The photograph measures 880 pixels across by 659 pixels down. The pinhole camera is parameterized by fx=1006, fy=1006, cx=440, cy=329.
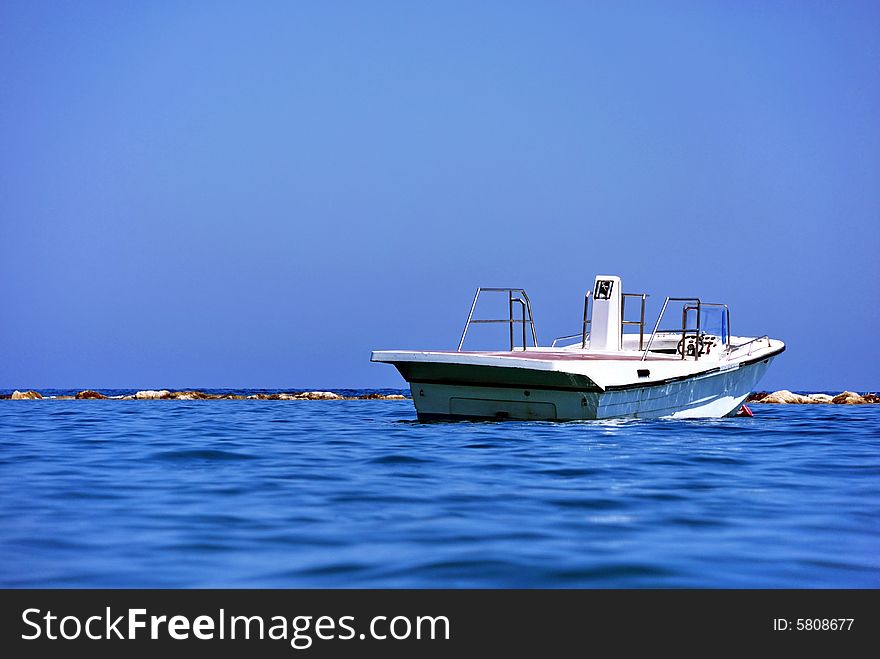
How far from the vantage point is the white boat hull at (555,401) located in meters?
16.4

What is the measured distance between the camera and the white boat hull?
53.8ft

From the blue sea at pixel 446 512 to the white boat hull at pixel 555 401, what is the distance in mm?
1621

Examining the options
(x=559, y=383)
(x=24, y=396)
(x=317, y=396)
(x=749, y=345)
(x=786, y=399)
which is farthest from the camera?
(x=317, y=396)

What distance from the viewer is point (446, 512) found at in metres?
7.79

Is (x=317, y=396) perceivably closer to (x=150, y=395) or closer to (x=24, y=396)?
(x=150, y=395)

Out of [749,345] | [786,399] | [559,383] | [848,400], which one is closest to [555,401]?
[559,383]

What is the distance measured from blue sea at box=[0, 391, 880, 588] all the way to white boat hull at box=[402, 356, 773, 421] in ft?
5.32

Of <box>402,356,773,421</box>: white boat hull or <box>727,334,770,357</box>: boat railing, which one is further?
<box>727,334,770,357</box>: boat railing

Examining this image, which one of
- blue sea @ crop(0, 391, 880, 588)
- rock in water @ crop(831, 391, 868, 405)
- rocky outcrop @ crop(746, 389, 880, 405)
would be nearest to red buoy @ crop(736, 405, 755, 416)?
blue sea @ crop(0, 391, 880, 588)

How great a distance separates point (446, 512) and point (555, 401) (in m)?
8.83

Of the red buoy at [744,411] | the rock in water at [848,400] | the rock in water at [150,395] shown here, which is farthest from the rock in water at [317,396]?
the red buoy at [744,411]

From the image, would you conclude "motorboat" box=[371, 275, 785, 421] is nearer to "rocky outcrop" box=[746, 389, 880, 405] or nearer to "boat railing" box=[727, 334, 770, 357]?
"boat railing" box=[727, 334, 770, 357]

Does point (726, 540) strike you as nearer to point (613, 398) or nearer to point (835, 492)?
point (835, 492)
